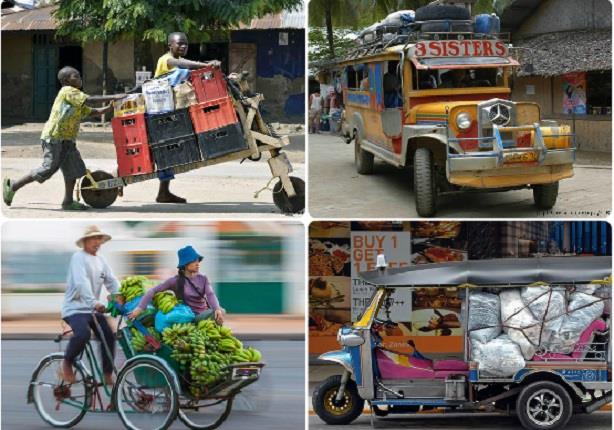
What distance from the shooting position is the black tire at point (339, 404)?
24.4 ft

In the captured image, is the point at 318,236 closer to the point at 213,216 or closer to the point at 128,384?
the point at 213,216

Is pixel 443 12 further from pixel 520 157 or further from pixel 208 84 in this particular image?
pixel 208 84

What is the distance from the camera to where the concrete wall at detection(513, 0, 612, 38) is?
18781mm

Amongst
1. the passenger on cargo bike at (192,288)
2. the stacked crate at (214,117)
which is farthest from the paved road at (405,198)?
the passenger on cargo bike at (192,288)

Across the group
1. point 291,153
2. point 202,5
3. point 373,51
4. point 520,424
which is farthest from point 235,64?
point 520,424

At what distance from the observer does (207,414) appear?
21.9 feet

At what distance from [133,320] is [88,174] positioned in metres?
2.80

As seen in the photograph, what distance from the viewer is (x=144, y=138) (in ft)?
28.2

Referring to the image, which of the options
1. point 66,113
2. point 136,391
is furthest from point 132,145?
point 136,391

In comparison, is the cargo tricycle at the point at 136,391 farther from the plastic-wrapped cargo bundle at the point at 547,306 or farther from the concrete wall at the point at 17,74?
the concrete wall at the point at 17,74

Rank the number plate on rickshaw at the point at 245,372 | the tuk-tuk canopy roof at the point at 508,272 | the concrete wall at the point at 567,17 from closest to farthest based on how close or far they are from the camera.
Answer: the number plate on rickshaw at the point at 245,372 < the tuk-tuk canopy roof at the point at 508,272 < the concrete wall at the point at 567,17

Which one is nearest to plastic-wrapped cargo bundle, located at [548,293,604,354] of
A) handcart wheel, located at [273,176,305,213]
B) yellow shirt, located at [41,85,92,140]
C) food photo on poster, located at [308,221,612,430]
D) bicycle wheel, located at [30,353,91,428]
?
food photo on poster, located at [308,221,612,430]

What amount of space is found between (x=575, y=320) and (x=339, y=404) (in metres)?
2.05

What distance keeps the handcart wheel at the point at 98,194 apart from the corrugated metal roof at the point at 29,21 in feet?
44.2
